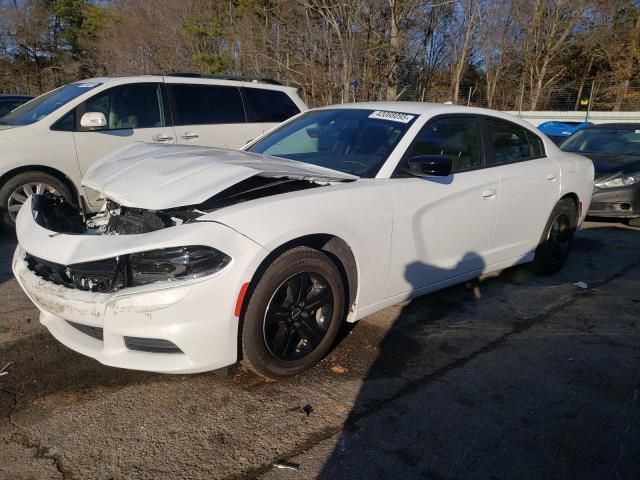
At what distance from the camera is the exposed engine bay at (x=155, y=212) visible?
2.79 meters

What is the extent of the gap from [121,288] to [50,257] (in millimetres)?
454

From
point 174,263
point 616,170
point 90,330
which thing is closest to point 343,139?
point 174,263

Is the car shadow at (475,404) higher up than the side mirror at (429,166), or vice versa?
the side mirror at (429,166)

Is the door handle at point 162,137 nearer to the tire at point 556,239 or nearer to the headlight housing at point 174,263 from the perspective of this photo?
the headlight housing at point 174,263

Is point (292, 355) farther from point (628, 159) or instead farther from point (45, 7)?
point (45, 7)

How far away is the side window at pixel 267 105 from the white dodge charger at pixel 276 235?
288 centimetres

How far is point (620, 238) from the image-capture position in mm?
6906

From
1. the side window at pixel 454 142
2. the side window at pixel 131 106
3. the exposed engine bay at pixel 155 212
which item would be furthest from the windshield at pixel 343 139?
the side window at pixel 131 106

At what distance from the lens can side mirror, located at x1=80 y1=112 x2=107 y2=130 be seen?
18.4ft

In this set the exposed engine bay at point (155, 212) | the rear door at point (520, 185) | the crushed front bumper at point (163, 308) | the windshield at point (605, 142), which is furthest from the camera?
the windshield at point (605, 142)

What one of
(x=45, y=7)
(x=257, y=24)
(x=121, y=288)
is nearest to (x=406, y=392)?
(x=121, y=288)

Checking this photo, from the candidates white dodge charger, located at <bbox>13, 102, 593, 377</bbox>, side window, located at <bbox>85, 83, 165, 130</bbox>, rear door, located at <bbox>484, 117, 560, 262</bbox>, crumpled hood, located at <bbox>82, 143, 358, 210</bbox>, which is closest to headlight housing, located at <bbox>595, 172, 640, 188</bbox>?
rear door, located at <bbox>484, 117, 560, 262</bbox>

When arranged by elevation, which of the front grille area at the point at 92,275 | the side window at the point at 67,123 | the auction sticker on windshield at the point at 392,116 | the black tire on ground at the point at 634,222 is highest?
the auction sticker on windshield at the point at 392,116

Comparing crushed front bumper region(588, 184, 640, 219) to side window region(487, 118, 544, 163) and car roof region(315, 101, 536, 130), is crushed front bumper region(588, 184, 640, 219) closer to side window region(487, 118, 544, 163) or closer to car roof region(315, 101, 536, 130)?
side window region(487, 118, 544, 163)
